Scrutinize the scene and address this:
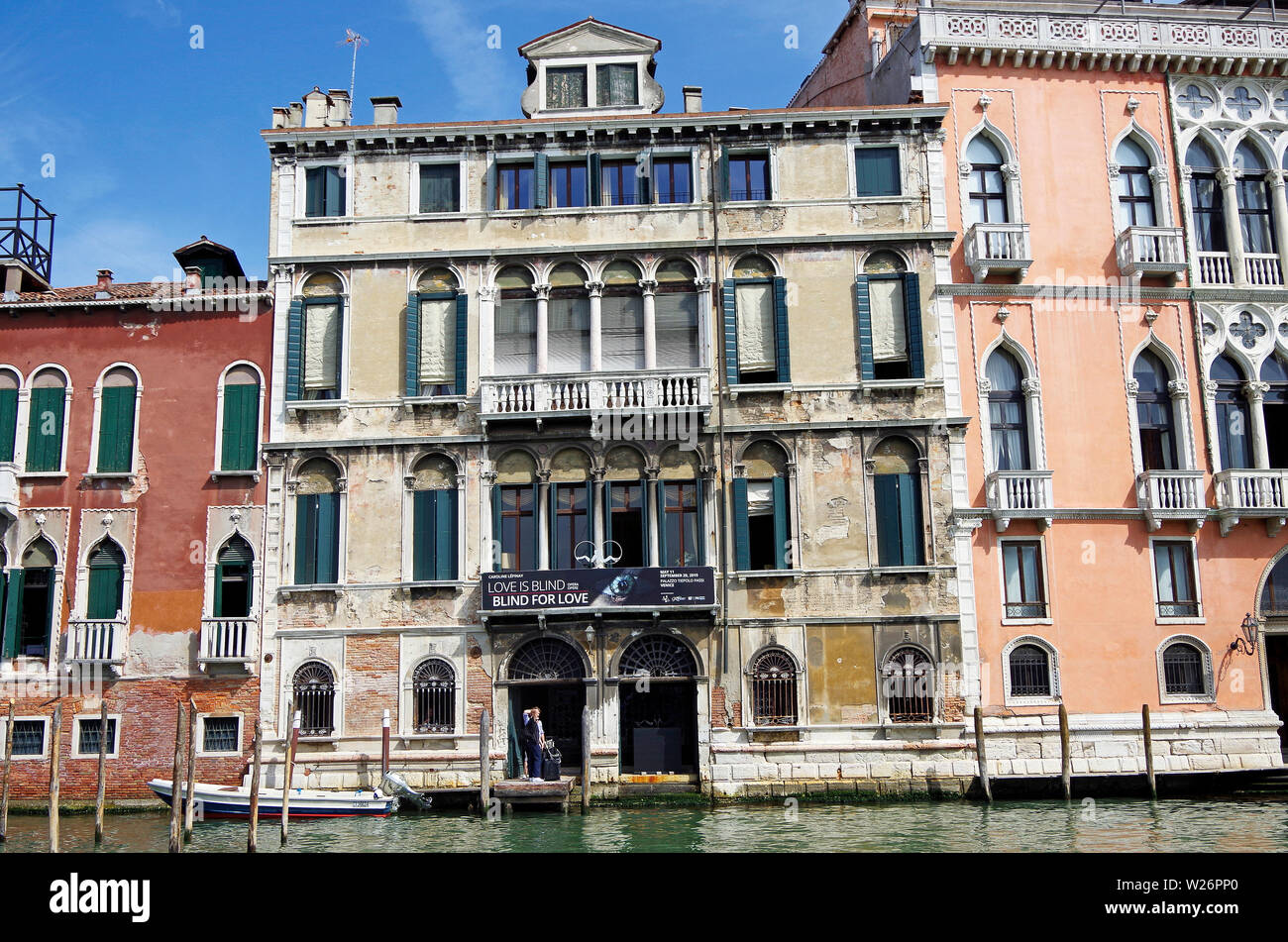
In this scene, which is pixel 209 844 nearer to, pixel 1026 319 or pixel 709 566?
pixel 709 566

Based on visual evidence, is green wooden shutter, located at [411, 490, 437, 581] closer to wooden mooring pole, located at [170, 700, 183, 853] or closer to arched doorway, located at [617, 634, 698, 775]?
arched doorway, located at [617, 634, 698, 775]

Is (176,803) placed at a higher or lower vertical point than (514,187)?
lower

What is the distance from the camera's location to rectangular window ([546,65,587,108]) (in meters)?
21.8

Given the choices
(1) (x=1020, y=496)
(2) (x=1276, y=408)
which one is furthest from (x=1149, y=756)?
(2) (x=1276, y=408)

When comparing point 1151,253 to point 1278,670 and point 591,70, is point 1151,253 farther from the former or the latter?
point 591,70

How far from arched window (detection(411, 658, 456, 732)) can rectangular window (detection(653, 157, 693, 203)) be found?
966 centimetres

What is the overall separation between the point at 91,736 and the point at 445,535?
23.4ft

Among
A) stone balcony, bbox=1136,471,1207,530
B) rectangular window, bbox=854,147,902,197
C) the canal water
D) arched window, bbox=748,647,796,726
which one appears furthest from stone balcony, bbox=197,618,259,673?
stone balcony, bbox=1136,471,1207,530

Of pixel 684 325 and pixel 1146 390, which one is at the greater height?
pixel 684 325

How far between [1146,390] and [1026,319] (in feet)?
8.78

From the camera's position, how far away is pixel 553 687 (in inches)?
792

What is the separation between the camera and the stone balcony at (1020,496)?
20.2 metres

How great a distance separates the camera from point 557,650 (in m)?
20.0
